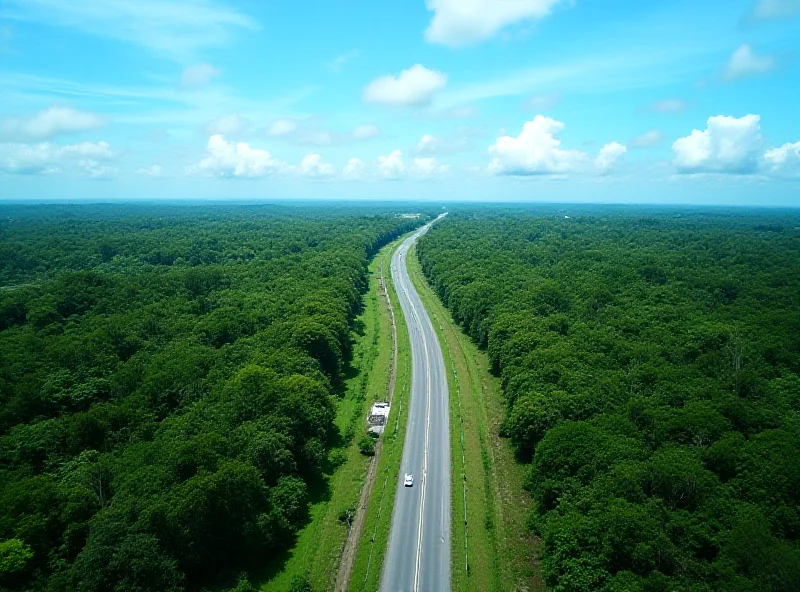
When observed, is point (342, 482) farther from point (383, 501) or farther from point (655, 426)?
point (655, 426)

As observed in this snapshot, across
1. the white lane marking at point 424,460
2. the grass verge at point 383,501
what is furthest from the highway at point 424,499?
the grass verge at point 383,501

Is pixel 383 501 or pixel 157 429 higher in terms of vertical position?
pixel 157 429

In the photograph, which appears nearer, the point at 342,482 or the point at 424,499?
the point at 424,499

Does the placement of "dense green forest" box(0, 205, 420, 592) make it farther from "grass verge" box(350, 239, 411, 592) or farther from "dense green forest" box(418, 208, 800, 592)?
"dense green forest" box(418, 208, 800, 592)

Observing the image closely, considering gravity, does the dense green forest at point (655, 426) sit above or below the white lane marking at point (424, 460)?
above

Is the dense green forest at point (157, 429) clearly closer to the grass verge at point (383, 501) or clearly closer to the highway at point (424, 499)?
the grass verge at point (383, 501)

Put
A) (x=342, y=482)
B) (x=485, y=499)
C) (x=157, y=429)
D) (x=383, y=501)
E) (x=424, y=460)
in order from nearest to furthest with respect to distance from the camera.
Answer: (x=383, y=501)
(x=485, y=499)
(x=157, y=429)
(x=342, y=482)
(x=424, y=460)

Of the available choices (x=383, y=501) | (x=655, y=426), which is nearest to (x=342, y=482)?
(x=383, y=501)
